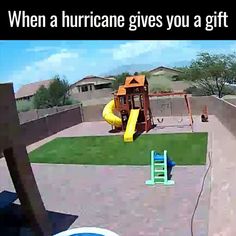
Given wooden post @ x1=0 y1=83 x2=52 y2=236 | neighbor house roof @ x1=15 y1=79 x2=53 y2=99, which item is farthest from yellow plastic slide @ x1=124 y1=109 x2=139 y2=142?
neighbor house roof @ x1=15 y1=79 x2=53 y2=99

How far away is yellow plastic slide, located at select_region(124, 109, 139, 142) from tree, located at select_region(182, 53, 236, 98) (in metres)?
22.3

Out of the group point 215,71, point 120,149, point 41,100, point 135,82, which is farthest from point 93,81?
point 120,149

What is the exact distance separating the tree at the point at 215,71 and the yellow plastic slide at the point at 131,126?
22302 mm

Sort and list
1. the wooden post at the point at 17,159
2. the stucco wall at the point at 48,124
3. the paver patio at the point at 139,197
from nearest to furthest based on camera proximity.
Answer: the wooden post at the point at 17,159 → the paver patio at the point at 139,197 → the stucco wall at the point at 48,124

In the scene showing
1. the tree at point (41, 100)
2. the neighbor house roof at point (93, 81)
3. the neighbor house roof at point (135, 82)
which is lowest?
the tree at point (41, 100)

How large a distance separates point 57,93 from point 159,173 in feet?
114

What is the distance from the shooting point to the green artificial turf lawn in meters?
11.9

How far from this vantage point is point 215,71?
38.3 metres

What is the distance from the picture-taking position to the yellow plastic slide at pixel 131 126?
613 inches

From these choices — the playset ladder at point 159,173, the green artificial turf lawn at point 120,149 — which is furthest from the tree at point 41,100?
the playset ladder at point 159,173

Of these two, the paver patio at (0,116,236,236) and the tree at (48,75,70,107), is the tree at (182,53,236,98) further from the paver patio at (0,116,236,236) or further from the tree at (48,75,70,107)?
the paver patio at (0,116,236,236)

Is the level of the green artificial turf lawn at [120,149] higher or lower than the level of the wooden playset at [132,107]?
lower

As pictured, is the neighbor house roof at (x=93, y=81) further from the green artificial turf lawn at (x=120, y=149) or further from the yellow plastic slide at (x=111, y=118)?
the green artificial turf lawn at (x=120, y=149)

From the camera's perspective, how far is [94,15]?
5676mm
